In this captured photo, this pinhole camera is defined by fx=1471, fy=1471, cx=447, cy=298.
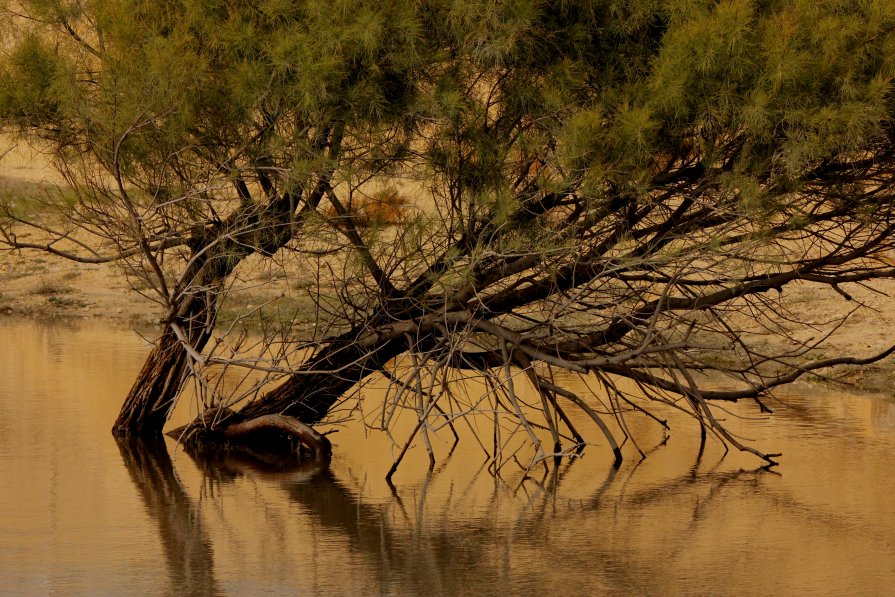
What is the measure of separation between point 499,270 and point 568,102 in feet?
3.88

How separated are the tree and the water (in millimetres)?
423

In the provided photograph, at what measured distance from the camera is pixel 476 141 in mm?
8352

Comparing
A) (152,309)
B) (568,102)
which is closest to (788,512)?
(568,102)

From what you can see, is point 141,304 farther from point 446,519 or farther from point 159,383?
point 446,519

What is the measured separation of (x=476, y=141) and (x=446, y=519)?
214cm

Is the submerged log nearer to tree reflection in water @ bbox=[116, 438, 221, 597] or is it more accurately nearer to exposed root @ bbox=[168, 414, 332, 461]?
exposed root @ bbox=[168, 414, 332, 461]

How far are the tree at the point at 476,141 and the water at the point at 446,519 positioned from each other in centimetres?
42

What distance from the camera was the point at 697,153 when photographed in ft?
27.6

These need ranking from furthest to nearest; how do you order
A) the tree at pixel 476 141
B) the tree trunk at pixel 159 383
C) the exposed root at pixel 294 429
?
the tree trunk at pixel 159 383 < the exposed root at pixel 294 429 < the tree at pixel 476 141

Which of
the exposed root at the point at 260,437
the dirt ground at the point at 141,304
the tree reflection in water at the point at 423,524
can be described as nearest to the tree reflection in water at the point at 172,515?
the tree reflection in water at the point at 423,524

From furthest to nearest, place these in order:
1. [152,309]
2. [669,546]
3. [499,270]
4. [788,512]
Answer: [152,309], [499,270], [788,512], [669,546]

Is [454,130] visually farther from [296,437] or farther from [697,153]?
[296,437]

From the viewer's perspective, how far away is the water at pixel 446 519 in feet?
21.9

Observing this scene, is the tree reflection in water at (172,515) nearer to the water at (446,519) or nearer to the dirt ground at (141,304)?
the water at (446,519)
